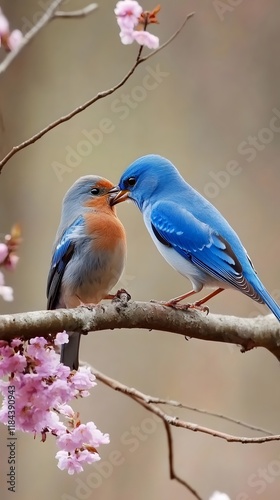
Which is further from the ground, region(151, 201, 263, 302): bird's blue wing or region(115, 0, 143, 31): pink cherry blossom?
region(115, 0, 143, 31): pink cherry blossom

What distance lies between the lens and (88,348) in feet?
19.8

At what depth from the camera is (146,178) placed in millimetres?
3512

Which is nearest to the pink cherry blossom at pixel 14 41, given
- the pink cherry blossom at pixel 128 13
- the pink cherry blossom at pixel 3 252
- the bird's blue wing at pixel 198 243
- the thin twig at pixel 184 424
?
the pink cherry blossom at pixel 128 13

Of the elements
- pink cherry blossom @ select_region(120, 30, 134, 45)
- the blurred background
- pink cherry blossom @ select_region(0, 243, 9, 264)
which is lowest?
the blurred background

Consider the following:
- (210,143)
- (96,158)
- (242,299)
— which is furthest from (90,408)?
(210,143)

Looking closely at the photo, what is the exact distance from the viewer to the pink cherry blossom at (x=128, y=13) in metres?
2.89

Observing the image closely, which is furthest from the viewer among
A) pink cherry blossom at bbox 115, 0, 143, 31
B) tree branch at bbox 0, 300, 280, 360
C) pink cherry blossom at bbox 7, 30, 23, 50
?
pink cherry blossom at bbox 115, 0, 143, 31

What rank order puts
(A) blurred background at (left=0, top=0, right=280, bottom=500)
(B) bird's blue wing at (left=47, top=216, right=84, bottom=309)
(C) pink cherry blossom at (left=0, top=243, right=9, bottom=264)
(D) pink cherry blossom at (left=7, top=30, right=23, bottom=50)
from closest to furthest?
1. (C) pink cherry blossom at (left=0, top=243, right=9, bottom=264)
2. (D) pink cherry blossom at (left=7, top=30, right=23, bottom=50)
3. (B) bird's blue wing at (left=47, top=216, right=84, bottom=309)
4. (A) blurred background at (left=0, top=0, right=280, bottom=500)

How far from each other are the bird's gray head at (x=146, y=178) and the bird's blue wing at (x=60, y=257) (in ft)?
0.90

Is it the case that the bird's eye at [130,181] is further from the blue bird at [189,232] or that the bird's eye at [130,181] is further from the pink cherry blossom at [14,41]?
the pink cherry blossom at [14,41]

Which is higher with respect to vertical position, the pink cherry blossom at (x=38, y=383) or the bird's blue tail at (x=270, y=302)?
the pink cherry blossom at (x=38, y=383)

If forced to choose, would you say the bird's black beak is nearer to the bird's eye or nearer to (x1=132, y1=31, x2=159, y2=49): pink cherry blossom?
the bird's eye

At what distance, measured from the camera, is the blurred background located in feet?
19.7

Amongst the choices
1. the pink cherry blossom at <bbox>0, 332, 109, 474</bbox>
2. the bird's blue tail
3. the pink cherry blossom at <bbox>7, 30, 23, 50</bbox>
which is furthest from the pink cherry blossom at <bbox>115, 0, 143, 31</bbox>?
the pink cherry blossom at <bbox>0, 332, 109, 474</bbox>
